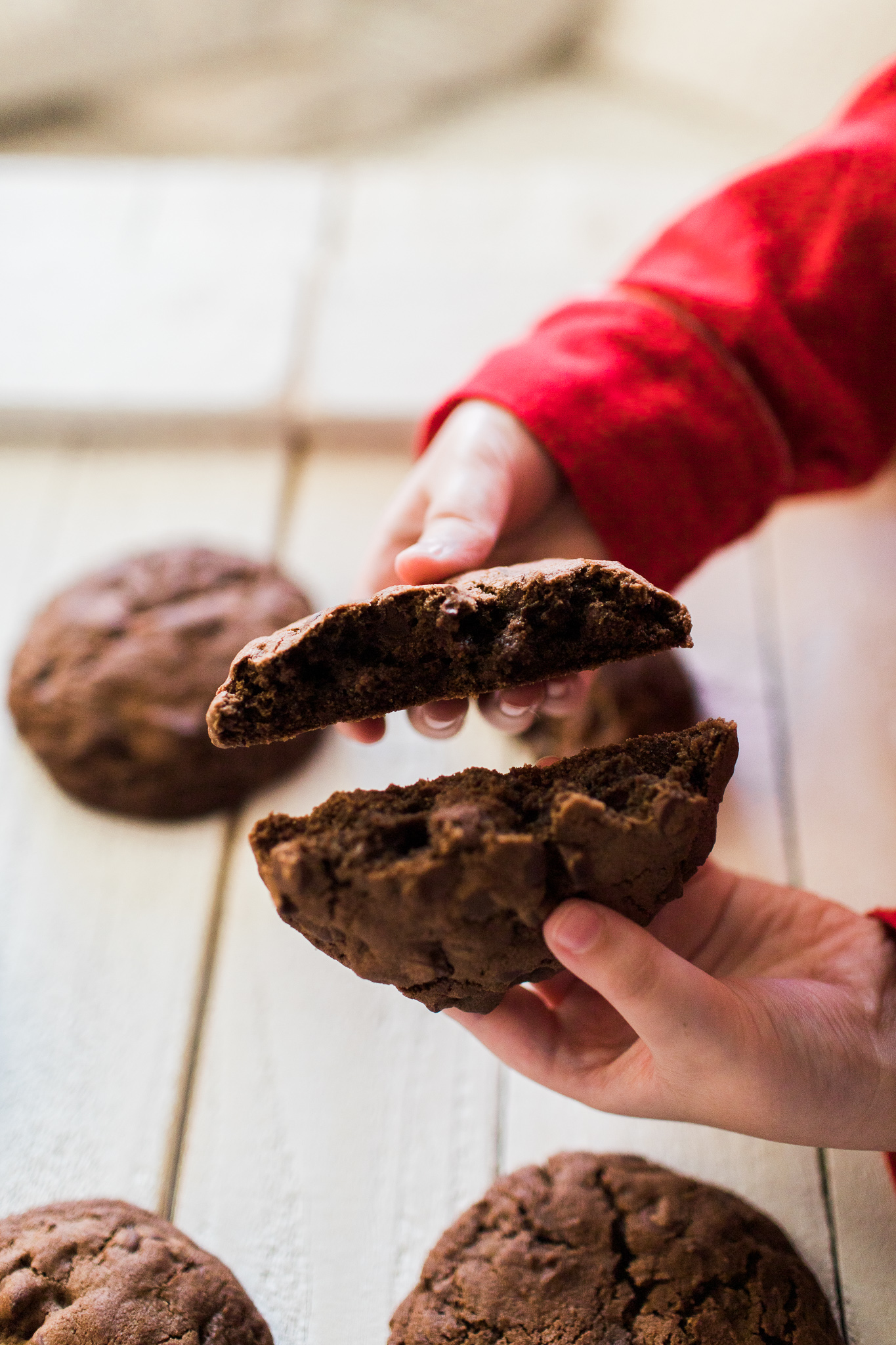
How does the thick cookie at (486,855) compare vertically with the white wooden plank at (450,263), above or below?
above

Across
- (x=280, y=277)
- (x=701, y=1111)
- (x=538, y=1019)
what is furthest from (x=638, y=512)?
(x=280, y=277)

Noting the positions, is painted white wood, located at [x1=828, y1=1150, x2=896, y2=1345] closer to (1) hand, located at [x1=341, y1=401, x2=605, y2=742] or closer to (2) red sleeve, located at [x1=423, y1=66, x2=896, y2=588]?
(1) hand, located at [x1=341, y1=401, x2=605, y2=742]

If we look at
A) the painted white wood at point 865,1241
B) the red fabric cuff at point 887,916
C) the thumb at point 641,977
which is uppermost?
the thumb at point 641,977

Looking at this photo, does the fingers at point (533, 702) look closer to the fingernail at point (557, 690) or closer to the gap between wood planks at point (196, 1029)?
the fingernail at point (557, 690)

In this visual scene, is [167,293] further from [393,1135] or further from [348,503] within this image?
[393,1135]

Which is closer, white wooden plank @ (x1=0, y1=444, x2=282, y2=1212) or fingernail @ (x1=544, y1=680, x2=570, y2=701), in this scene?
white wooden plank @ (x1=0, y1=444, x2=282, y2=1212)

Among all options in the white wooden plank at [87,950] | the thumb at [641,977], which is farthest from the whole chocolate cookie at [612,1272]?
the white wooden plank at [87,950]

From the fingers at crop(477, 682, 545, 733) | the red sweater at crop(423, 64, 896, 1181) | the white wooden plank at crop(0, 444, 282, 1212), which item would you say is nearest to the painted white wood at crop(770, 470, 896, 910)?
the red sweater at crop(423, 64, 896, 1181)
